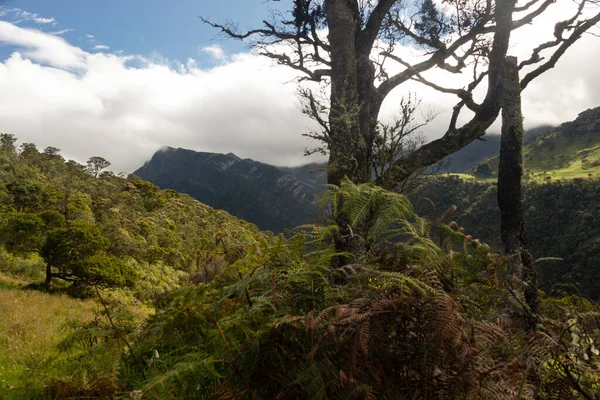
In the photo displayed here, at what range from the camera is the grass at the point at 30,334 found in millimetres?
2933

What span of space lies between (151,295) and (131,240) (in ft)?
15.8

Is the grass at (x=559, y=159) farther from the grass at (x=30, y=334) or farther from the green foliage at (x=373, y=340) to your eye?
the green foliage at (x=373, y=340)

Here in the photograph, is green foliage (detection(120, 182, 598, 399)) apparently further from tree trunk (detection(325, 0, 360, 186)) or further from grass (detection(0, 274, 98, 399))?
tree trunk (detection(325, 0, 360, 186))

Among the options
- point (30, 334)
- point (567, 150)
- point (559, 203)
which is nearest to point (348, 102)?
point (30, 334)

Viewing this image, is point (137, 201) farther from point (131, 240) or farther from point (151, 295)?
point (151, 295)

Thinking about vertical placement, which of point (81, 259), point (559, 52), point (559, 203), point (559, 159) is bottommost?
point (81, 259)

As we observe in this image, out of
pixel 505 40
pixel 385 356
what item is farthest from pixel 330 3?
pixel 385 356

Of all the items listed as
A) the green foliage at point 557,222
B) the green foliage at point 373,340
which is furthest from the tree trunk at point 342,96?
the green foliage at point 557,222

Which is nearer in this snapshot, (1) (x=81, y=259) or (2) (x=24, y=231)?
(1) (x=81, y=259)

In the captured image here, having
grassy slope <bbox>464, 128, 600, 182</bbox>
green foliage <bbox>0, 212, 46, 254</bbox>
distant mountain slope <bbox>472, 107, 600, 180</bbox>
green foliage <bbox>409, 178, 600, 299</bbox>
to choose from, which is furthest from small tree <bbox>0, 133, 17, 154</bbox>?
distant mountain slope <bbox>472, 107, 600, 180</bbox>

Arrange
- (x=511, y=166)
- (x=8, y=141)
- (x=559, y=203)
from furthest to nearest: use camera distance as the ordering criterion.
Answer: (x=559, y=203)
(x=8, y=141)
(x=511, y=166)

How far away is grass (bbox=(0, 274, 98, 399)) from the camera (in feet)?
9.62

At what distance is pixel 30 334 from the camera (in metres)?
5.38

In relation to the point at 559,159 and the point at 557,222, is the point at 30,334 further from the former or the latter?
the point at 559,159
